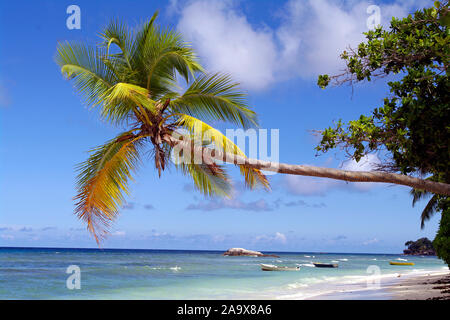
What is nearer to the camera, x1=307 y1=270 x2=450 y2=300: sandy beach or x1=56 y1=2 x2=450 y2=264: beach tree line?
x1=56 y1=2 x2=450 y2=264: beach tree line

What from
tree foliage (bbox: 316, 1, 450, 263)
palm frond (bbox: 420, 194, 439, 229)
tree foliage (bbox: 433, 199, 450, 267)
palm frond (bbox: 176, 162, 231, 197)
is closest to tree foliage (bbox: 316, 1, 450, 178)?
tree foliage (bbox: 316, 1, 450, 263)

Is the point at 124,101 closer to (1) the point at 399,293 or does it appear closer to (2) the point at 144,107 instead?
(2) the point at 144,107

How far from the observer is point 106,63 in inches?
274

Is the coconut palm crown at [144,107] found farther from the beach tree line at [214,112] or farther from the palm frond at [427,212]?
the palm frond at [427,212]

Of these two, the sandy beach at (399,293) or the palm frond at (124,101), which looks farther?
the sandy beach at (399,293)

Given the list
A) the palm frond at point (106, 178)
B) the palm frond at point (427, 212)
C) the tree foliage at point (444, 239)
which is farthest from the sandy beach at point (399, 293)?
the palm frond at point (106, 178)

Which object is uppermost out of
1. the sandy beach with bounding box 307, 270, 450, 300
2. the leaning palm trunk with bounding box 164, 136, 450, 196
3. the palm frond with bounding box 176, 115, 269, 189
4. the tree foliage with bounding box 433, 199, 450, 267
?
the palm frond with bounding box 176, 115, 269, 189

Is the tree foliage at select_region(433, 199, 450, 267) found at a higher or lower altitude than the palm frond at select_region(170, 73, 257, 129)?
lower

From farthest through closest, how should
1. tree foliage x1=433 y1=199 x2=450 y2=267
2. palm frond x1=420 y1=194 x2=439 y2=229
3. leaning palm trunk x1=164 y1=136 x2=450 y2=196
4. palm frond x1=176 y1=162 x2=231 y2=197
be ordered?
palm frond x1=420 y1=194 x2=439 y2=229
tree foliage x1=433 y1=199 x2=450 y2=267
palm frond x1=176 y1=162 x2=231 y2=197
leaning palm trunk x1=164 y1=136 x2=450 y2=196

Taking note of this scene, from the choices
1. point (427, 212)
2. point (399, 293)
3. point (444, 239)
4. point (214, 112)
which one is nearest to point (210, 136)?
point (214, 112)

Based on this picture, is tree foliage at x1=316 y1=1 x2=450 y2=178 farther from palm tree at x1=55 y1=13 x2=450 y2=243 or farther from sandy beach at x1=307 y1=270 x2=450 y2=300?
sandy beach at x1=307 y1=270 x2=450 y2=300

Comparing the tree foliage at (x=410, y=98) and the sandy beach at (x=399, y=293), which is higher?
the tree foliage at (x=410, y=98)
